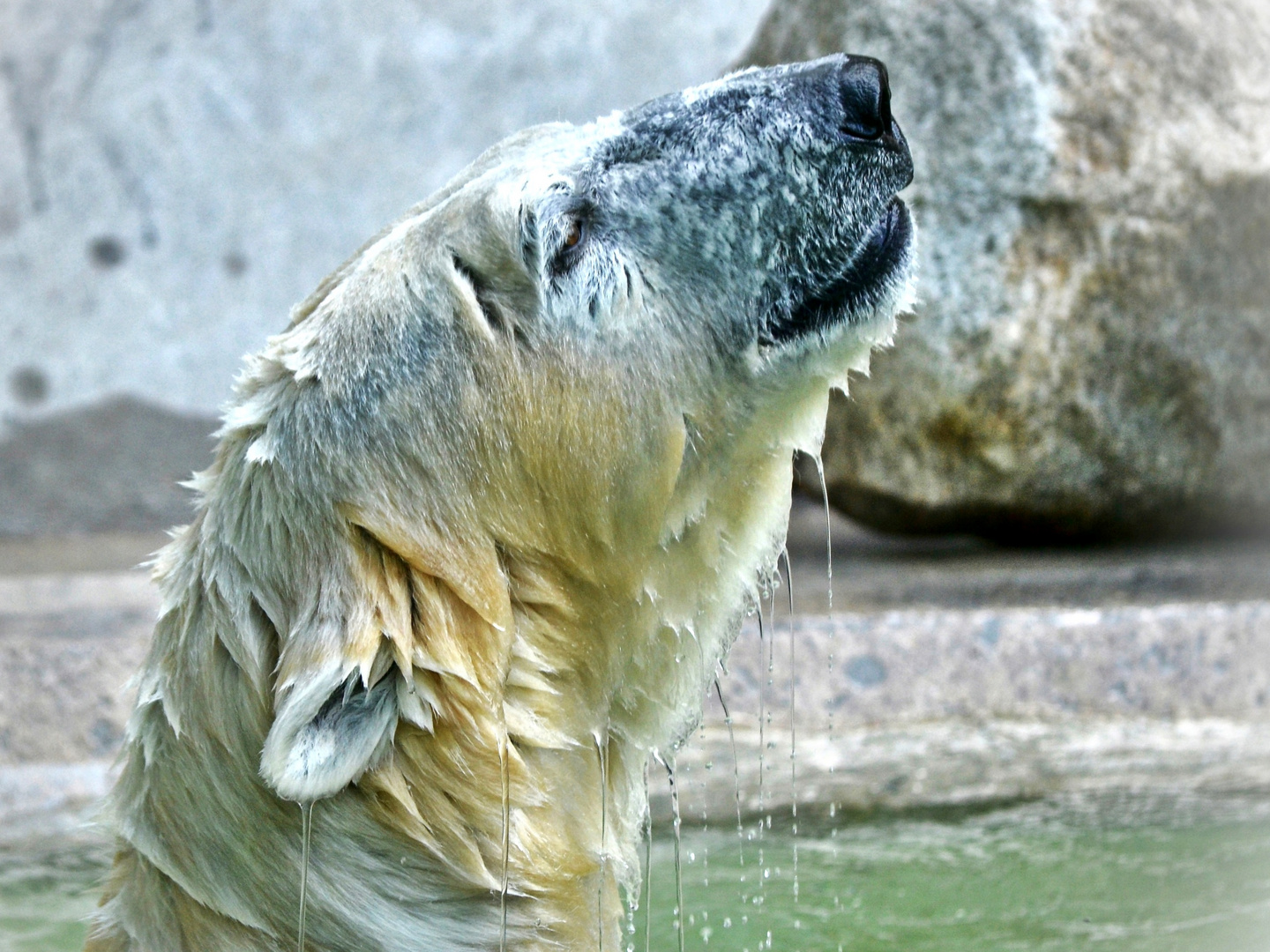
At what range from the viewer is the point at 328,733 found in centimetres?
133

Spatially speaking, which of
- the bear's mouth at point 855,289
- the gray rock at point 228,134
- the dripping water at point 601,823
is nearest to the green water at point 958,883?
the dripping water at point 601,823

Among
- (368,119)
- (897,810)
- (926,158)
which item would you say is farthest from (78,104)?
(897,810)

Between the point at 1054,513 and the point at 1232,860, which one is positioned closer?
the point at 1232,860

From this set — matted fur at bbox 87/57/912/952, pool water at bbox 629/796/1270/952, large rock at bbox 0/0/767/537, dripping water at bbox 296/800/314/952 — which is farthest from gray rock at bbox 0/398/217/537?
dripping water at bbox 296/800/314/952

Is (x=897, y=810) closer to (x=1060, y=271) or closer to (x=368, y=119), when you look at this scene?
(x=1060, y=271)

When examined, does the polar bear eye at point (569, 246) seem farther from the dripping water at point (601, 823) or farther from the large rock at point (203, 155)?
the large rock at point (203, 155)

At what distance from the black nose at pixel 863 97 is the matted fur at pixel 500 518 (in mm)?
16

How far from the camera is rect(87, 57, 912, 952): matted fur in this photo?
1.40 metres

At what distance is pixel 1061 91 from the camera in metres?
3.80

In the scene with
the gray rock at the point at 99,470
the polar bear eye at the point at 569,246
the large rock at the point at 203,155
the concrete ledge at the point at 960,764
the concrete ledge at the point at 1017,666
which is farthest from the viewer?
the large rock at the point at 203,155

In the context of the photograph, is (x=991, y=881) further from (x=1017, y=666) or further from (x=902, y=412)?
(x=902, y=412)

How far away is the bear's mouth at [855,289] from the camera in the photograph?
5.07ft

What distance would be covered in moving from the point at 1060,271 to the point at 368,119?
351 cm

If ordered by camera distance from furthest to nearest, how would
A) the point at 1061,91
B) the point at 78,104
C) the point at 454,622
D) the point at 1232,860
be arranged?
the point at 78,104 → the point at 1061,91 → the point at 1232,860 → the point at 454,622
